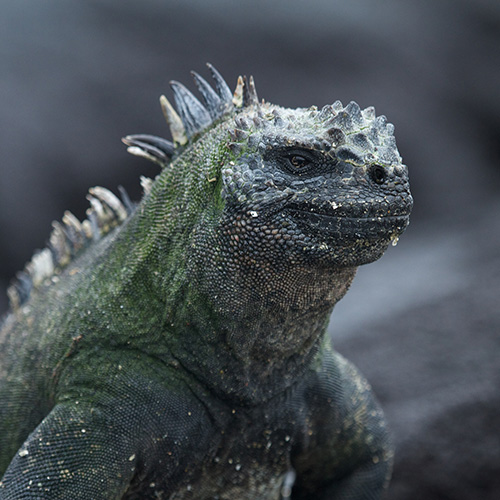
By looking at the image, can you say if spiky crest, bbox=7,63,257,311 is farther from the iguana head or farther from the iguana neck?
the iguana neck

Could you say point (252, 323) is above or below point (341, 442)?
below

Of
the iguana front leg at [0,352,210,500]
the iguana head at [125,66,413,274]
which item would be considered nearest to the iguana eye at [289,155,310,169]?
the iguana head at [125,66,413,274]

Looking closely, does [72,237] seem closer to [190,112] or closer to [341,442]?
[190,112]

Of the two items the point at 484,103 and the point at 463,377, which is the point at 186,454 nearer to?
the point at 463,377

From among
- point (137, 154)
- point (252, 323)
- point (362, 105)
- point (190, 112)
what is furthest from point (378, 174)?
point (362, 105)

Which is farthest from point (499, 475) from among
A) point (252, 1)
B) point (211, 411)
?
point (252, 1)

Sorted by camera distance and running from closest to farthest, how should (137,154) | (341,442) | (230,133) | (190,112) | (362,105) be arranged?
(230,133), (190,112), (137,154), (341,442), (362,105)

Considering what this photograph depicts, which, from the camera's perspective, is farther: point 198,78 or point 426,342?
point 426,342
